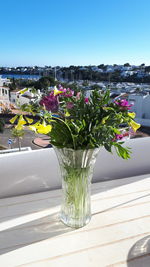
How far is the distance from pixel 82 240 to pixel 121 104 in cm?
47

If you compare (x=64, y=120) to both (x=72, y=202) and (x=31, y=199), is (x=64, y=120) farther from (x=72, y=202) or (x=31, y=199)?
(x=31, y=199)

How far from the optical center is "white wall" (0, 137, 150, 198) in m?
1.13

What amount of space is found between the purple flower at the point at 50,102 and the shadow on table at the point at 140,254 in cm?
52

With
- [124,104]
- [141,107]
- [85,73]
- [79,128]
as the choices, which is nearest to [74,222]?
[79,128]

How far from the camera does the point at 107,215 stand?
868 millimetres

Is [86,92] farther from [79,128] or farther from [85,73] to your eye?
[85,73]

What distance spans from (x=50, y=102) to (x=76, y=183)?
280 mm

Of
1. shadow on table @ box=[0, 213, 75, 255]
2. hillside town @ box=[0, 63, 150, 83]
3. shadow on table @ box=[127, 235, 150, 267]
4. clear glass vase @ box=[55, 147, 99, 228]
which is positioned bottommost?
shadow on table @ box=[0, 213, 75, 255]

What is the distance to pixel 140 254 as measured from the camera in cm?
67

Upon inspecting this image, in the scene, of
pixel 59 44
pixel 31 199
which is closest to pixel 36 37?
pixel 59 44

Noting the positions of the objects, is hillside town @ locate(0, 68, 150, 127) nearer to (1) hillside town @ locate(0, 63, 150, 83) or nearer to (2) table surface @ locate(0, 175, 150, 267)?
(1) hillside town @ locate(0, 63, 150, 83)

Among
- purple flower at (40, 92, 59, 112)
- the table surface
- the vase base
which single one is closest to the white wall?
the table surface

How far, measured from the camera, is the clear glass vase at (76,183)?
0.70 metres

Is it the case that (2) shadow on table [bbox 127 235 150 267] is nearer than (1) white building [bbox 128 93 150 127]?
Yes
